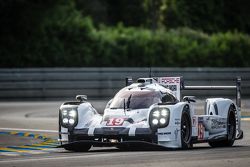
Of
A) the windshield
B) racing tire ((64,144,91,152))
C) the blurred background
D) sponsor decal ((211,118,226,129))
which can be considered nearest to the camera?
racing tire ((64,144,91,152))

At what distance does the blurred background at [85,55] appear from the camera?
31266mm

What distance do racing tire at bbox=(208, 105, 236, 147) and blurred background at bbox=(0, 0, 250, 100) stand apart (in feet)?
45.9

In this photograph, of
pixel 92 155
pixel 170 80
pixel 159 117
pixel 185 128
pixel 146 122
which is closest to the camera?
pixel 92 155

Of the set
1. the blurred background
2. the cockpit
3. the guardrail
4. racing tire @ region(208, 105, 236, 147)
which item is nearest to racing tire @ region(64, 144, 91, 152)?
the cockpit

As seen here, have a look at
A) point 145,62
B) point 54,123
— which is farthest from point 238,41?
point 54,123

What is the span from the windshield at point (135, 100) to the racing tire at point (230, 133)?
1.79 metres

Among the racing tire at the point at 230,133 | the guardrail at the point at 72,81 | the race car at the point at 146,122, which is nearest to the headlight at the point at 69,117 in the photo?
the race car at the point at 146,122

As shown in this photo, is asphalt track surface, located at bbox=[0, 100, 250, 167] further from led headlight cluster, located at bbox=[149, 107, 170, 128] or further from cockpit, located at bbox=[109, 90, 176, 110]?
cockpit, located at bbox=[109, 90, 176, 110]

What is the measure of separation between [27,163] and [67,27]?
26.6 metres

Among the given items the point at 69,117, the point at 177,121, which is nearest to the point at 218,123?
the point at 177,121

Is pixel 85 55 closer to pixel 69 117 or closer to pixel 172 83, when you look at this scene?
pixel 172 83

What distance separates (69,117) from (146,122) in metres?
1.41

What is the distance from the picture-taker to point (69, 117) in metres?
14.5

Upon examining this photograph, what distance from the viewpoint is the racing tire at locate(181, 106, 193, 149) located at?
14.1 meters
